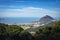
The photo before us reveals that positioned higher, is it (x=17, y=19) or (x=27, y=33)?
(x=17, y=19)

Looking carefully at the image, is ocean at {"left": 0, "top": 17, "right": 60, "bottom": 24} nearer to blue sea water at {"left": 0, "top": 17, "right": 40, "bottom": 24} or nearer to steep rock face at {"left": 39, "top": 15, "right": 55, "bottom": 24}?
blue sea water at {"left": 0, "top": 17, "right": 40, "bottom": 24}

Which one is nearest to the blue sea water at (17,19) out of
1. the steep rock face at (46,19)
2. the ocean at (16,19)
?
the ocean at (16,19)

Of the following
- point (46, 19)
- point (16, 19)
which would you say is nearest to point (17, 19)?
point (16, 19)

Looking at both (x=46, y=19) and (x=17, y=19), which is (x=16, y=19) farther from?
(x=46, y=19)

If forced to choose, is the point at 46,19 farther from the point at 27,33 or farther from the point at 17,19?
the point at 17,19

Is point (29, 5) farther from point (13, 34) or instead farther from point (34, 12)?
point (13, 34)

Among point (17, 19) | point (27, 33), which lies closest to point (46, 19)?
point (27, 33)

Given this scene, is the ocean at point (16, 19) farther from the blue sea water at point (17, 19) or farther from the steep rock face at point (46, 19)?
the steep rock face at point (46, 19)

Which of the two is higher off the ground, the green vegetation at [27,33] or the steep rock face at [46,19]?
the steep rock face at [46,19]

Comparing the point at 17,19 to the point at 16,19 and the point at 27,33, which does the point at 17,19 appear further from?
the point at 27,33
